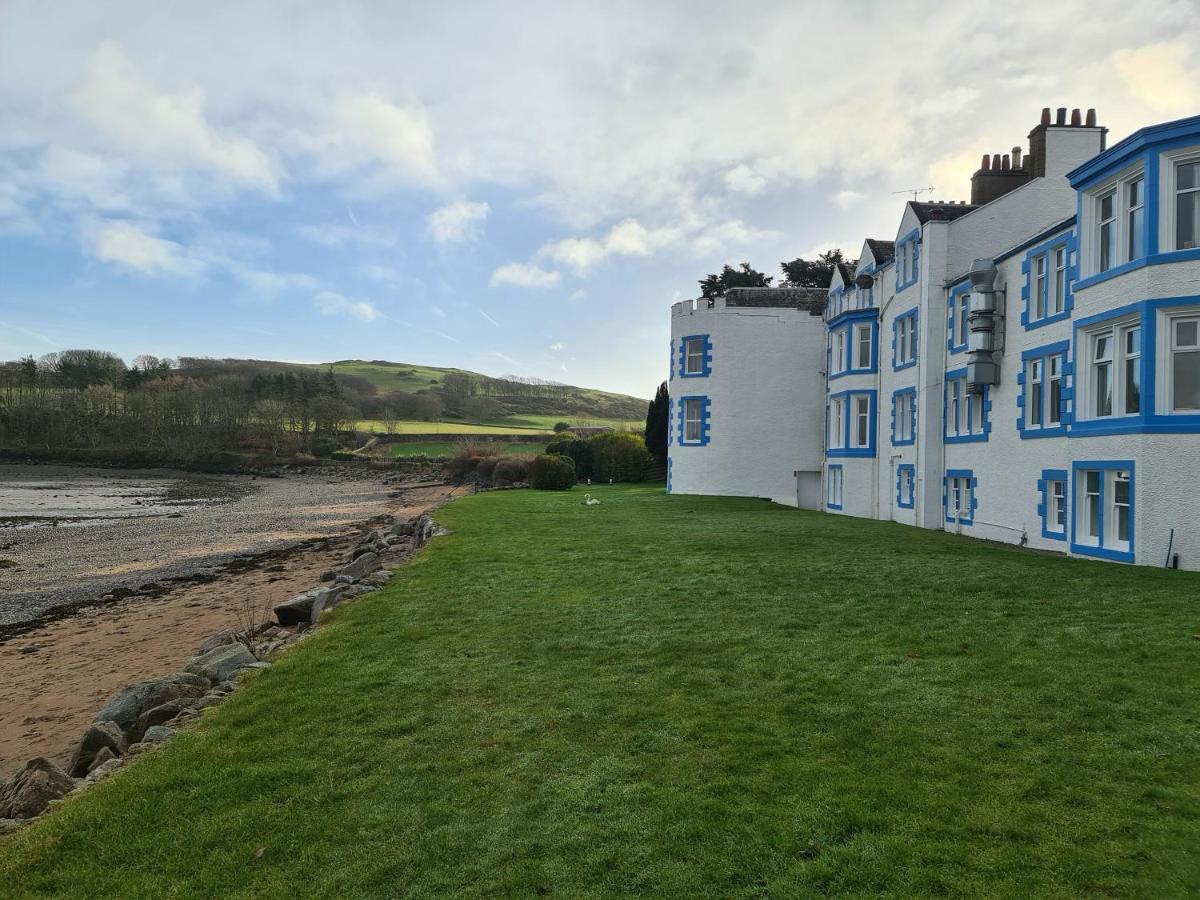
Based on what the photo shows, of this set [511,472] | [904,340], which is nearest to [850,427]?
[904,340]

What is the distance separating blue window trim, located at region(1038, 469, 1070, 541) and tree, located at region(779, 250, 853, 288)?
40.0 m

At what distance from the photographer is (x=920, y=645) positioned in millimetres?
8984

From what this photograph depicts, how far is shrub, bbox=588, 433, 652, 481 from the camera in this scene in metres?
49.8

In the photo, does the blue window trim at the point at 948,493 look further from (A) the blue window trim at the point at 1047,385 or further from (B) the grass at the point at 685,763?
(B) the grass at the point at 685,763

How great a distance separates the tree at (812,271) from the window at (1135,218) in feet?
137

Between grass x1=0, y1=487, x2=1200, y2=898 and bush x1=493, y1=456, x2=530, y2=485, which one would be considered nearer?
grass x1=0, y1=487, x2=1200, y2=898

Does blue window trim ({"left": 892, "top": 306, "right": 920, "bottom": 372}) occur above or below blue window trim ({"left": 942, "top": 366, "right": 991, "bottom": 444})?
above

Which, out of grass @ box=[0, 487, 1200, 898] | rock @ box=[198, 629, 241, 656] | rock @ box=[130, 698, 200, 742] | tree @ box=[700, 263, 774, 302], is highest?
tree @ box=[700, 263, 774, 302]

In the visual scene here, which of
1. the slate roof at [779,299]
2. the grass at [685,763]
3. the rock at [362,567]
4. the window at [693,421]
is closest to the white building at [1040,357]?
the slate roof at [779,299]

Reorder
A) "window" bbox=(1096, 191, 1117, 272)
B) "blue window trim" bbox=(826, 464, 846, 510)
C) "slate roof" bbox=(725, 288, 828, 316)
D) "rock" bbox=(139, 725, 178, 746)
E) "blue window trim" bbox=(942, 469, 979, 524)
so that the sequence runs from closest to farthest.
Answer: "rock" bbox=(139, 725, 178, 746) → "window" bbox=(1096, 191, 1117, 272) → "blue window trim" bbox=(942, 469, 979, 524) → "blue window trim" bbox=(826, 464, 846, 510) → "slate roof" bbox=(725, 288, 828, 316)

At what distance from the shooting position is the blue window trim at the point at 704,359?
124 ft

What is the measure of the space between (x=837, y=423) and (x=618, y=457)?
2085 centimetres

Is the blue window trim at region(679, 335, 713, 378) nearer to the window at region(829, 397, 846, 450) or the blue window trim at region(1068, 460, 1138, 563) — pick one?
the window at region(829, 397, 846, 450)

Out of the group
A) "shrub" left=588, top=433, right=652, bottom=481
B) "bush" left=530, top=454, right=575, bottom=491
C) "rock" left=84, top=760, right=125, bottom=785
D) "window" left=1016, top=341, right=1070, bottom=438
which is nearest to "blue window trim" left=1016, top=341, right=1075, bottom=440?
"window" left=1016, top=341, right=1070, bottom=438
